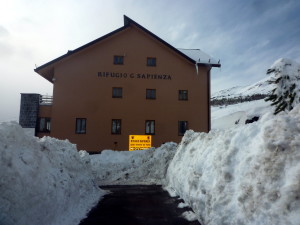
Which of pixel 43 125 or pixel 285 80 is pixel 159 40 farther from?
pixel 285 80

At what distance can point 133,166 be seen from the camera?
17.0 metres

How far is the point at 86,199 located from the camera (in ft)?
28.0

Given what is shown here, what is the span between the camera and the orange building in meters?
22.7

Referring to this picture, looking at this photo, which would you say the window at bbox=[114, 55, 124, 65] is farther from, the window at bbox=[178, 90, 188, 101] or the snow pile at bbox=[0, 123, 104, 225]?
the snow pile at bbox=[0, 123, 104, 225]

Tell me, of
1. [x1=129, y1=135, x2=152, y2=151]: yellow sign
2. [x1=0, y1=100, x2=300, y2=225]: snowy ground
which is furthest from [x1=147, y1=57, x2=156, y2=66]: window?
[x1=0, y1=100, x2=300, y2=225]: snowy ground

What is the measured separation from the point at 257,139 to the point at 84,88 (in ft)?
63.5

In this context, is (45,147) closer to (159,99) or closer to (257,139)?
(257,139)

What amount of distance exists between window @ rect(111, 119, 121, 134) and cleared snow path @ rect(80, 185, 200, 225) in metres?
12.7

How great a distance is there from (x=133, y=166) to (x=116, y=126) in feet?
21.3

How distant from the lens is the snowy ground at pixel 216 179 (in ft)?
14.0

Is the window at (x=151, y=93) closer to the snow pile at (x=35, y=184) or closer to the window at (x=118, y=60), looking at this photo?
the window at (x=118, y=60)

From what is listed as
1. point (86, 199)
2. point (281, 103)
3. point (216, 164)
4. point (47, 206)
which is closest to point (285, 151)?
point (216, 164)

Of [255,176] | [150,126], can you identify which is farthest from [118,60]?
[255,176]

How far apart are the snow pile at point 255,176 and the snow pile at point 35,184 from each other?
3.06 meters
